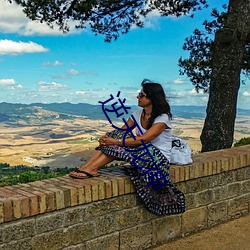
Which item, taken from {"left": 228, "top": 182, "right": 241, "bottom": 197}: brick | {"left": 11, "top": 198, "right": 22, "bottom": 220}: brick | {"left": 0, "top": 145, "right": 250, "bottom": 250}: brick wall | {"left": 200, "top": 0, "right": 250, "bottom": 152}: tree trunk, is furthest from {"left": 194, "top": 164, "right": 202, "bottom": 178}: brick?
{"left": 200, "top": 0, "right": 250, "bottom": 152}: tree trunk

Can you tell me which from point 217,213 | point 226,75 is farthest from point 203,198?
point 226,75

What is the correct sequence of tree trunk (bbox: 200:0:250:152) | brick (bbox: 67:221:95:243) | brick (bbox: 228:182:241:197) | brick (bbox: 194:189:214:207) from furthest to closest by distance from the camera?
tree trunk (bbox: 200:0:250:152) < brick (bbox: 228:182:241:197) < brick (bbox: 194:189:214:207) < brick (bbox: 67:221:95:243)

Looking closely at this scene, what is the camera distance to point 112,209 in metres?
3.37

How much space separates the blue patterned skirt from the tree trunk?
3558 mm

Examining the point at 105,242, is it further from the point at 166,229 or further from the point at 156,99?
the point at 156,99

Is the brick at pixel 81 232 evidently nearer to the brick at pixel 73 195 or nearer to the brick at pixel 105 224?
the brick at pixel 105 224

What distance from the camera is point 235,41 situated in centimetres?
690

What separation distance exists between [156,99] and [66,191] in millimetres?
1119

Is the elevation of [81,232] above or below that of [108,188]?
below

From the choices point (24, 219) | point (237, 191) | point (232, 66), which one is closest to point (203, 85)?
point (232, 66)

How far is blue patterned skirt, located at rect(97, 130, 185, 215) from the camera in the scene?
3475 millimetres

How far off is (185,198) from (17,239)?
1.70 meters

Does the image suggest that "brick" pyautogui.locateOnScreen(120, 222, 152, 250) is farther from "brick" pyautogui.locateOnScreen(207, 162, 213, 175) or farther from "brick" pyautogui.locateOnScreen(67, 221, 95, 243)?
"brick" pyautogui.locateOnScreen(207, 162, 213, 175)

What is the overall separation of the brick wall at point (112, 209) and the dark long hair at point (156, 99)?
53 cm
